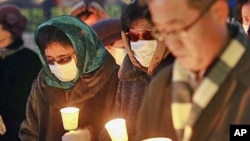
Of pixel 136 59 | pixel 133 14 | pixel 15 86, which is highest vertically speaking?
pixel 133 14

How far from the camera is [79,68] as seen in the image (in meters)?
3.31

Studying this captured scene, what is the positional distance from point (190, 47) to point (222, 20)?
5.6 inches

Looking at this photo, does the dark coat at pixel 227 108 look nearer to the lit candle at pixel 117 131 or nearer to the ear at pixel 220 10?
the ear at pixel 220 10

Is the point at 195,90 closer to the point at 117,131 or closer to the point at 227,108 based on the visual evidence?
the point at 227,108

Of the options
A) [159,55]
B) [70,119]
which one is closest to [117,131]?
[70,119]

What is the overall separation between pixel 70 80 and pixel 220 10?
5.50 feet

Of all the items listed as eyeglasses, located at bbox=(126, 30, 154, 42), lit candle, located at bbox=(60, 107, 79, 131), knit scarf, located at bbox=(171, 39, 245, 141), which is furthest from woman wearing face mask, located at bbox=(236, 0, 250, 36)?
knit scarf, located at bbox=(171, 39, 245, 141)

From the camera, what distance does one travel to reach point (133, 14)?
3.18 m

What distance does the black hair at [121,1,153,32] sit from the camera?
3152 millimetres

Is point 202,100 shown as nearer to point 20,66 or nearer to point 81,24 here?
point 81,24

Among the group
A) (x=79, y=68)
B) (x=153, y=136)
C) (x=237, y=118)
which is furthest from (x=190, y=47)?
(x=79, y=68)

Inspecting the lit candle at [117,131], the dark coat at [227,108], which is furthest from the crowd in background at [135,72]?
the lit candle at [117,131]

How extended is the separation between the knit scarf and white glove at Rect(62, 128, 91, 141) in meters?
1.13

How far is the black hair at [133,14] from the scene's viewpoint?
124 inches
